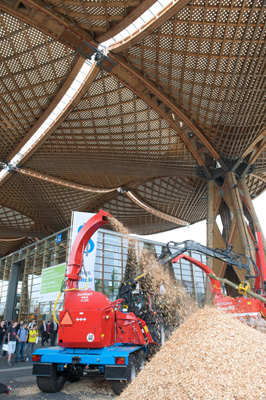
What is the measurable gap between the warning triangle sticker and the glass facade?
38.6 ft

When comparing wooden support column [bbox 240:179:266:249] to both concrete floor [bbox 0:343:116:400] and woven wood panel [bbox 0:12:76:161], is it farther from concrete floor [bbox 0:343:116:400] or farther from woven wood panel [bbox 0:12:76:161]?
concrete floor [bbox 0:343:116:400]

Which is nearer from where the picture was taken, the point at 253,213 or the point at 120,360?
the point at 120,360

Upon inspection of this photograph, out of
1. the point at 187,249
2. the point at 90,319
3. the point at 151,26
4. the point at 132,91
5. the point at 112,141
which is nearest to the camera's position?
the point at 90,319

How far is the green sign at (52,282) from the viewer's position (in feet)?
60.9

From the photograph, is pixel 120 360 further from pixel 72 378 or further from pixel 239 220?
pixel 239 220

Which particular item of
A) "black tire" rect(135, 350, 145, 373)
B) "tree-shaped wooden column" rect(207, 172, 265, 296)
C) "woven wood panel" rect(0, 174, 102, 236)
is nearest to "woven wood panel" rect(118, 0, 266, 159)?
"tree-shaped wooden column" rect(207, 172, 265, 296)

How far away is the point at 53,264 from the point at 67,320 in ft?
61.8

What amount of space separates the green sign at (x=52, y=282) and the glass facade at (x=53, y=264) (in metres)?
1.74

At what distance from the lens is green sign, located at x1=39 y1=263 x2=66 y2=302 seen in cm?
1857

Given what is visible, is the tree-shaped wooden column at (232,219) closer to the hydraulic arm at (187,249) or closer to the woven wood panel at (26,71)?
the hydraulic arm at (187,249)

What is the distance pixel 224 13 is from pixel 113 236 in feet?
51.9

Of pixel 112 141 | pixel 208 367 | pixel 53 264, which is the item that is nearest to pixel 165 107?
pixel 112 141

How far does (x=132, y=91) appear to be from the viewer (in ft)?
57.2

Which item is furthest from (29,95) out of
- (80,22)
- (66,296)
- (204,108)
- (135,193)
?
(135,193)
